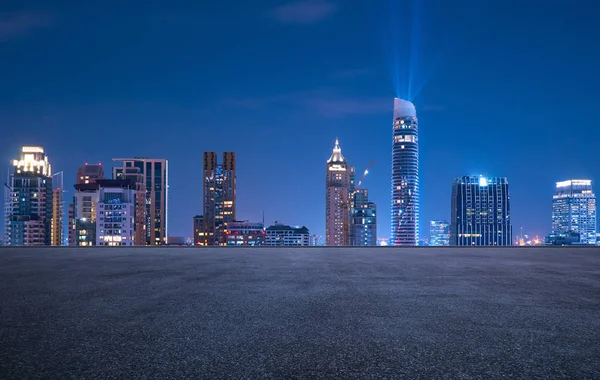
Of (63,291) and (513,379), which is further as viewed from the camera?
(63,291)

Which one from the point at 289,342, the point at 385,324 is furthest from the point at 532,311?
the point at 289,342

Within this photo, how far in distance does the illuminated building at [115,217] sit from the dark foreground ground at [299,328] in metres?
164

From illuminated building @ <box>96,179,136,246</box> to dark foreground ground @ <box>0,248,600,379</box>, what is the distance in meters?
164

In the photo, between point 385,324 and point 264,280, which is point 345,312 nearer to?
point 385,324

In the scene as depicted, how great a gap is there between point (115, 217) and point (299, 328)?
174239 millimetres

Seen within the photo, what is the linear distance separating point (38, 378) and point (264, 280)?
19.7 ft

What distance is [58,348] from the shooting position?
170 inches

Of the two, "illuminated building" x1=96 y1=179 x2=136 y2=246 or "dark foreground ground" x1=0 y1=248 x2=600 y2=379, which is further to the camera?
"illuminated building" x1=96 y1=179 x2=136 y2=246

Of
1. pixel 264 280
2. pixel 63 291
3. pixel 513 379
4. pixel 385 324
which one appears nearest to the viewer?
pixel 513 379

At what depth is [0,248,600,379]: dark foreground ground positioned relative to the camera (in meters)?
3.77

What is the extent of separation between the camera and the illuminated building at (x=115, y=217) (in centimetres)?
15962

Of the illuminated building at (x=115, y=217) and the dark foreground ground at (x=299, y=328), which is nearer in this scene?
the dark foreground ground at (x=299, y=328)

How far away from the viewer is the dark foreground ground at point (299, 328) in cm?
377

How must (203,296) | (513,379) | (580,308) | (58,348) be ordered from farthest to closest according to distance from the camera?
(203,296) < (580,308) < (58,348) < (513,379)
